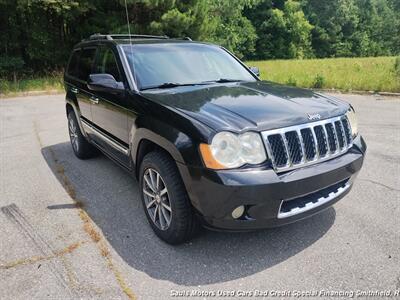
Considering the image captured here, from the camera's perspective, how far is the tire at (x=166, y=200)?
283 centimetres

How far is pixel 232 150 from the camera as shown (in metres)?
2.57

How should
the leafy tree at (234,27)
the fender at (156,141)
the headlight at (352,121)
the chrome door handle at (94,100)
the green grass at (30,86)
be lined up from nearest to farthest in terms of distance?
1. the fender at (156,141)
2. the headlight at (352,121)
3. the chrome door handle at (94,100)
4. the green grass at (30,86)
5. the leafy tree at (234,27)

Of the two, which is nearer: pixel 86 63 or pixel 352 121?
pixel 352 121

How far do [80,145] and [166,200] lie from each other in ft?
9.65

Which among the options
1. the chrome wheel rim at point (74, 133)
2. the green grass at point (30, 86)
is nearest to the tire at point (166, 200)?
the chrome wheel rim at point (74, 133)

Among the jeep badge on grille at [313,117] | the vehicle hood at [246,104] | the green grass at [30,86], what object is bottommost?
the green grass at [30,86]

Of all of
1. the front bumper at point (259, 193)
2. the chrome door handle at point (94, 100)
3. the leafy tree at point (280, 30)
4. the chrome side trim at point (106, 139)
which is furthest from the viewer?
the leafy tree at point (280, 30)

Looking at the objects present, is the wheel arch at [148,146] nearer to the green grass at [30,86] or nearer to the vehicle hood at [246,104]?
the vehicle hood at [246,104]

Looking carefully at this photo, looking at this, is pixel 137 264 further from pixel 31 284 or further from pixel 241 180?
pixel 241 180

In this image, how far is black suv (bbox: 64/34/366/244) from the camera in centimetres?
255

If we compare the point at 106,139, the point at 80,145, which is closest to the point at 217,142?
the point at 106,139

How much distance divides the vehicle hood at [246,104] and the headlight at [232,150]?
7cm

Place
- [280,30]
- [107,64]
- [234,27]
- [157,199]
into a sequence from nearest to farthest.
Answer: [157,199]
[107,64]
[234,27]
[280,30]

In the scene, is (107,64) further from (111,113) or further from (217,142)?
(217,142)
